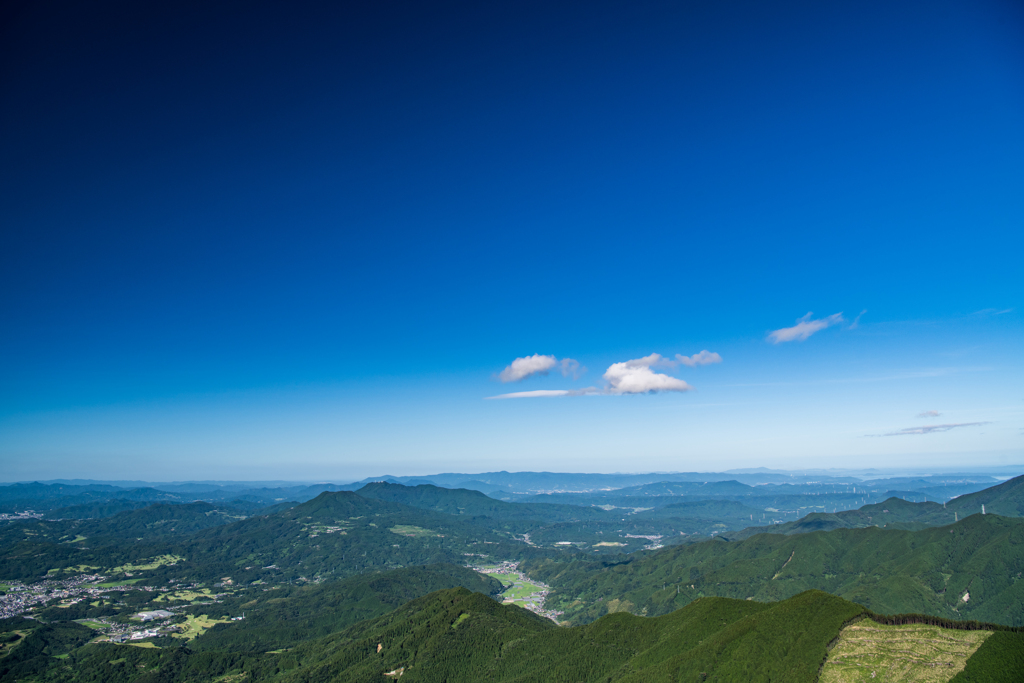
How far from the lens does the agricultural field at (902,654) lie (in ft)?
258

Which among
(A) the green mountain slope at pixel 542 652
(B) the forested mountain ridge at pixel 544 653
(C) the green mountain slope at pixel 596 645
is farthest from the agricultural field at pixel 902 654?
(C) the green mountain slope at pixel 596 645

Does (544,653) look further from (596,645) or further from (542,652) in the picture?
(596,645)

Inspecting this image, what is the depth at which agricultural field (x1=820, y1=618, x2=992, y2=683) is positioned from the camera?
78.6 m

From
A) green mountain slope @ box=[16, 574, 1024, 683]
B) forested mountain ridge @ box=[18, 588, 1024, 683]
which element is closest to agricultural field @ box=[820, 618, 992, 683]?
forested mountain ridge @ box=[18, 588, 1024, 683]

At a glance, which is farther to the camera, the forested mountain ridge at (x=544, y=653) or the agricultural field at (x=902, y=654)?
the forested mountain ridge at (x=544, y=653)

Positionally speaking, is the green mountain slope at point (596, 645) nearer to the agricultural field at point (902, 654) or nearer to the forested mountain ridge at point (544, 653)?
the forested mountain ridge at point (544, 653)

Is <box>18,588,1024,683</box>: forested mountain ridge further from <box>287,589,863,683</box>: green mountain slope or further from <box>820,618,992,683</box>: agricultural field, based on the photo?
<box>820,618,992,683</box>: agricultural field

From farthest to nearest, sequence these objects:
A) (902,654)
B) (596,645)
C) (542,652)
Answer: (542,652), (596,645), (902,654)

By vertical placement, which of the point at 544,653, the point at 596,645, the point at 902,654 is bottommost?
the point at 544,653

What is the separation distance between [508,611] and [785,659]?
103 m

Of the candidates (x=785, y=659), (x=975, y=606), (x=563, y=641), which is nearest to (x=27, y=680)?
(x=563, y=641)

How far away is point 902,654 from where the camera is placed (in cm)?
8481

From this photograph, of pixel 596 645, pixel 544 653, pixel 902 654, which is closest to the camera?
pixel 902 654

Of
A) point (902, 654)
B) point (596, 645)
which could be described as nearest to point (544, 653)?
point (596, 645)
